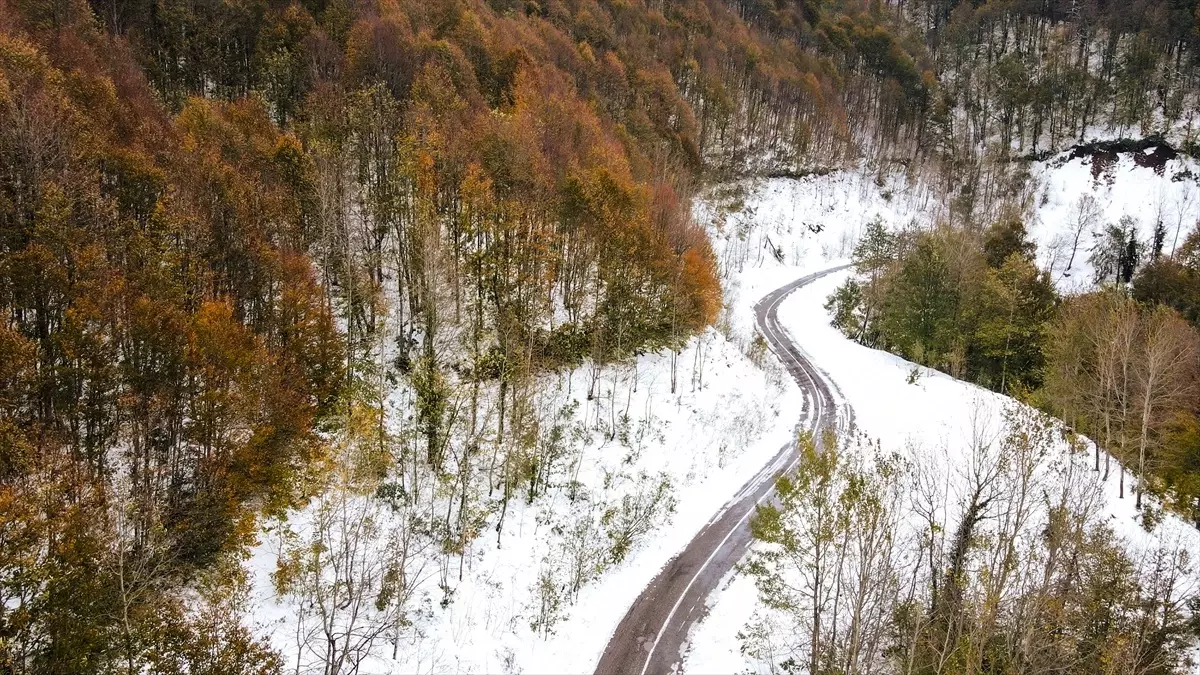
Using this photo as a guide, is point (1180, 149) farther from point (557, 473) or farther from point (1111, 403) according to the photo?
point (557, 473)

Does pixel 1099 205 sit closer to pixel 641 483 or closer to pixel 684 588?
pixel 641 483

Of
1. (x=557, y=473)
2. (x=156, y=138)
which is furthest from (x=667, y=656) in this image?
(x=156, y=138)

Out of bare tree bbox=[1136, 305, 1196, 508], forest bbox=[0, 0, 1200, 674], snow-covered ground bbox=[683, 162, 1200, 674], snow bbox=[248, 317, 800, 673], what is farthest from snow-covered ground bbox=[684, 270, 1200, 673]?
snow bbox=[248, 317, 800, 673]

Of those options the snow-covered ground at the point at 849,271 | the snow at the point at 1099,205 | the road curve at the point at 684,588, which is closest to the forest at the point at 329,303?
the snow-covered ground at the point at 849,271

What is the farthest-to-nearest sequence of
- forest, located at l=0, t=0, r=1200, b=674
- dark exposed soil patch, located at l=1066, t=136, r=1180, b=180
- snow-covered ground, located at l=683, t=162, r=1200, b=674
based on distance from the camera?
dark exposed soil patch, located at l=1066, t=136, r=1180, b=180 → snow-covered ground, located at l=683, t=162, r=1200, b=674 → forest, located at l=0, t=0, r=1200, b=674

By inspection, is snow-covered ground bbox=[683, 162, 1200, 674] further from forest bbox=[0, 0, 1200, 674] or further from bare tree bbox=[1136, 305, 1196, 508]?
forest bbox=[0, 0, 1200, 674]

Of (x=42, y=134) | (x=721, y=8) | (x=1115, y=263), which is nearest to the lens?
(x=42, y=134)
